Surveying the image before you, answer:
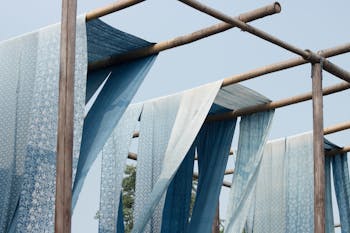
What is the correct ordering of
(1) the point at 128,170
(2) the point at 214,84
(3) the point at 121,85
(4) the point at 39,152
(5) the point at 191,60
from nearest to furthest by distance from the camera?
(4) the point at 39,152
(3) the point at 121,85
(2) the point at 214,84
(1) the point at 128,170
(5) the point at 191,60

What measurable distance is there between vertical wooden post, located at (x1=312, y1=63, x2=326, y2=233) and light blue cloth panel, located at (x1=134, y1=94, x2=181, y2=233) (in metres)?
1.45

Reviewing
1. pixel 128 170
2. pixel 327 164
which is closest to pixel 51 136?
pixel 327 164

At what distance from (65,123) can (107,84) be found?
1935 millimetres

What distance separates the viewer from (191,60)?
18859mm

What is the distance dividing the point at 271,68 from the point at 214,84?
53 centimetres

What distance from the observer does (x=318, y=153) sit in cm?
703

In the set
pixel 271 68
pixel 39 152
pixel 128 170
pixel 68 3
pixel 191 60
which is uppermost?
pixel 191 60

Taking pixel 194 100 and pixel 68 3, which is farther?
pixel 194 100

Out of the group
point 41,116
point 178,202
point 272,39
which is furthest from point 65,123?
point 178,202

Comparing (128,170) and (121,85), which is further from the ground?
(128,170)

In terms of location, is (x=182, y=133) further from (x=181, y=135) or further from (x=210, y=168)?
(x=210, y=168)

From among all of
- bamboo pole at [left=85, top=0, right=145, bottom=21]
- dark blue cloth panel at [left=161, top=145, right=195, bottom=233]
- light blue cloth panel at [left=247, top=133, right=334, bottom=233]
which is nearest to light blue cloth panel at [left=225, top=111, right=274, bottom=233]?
dark blue cloth panel at [left=161, top=145, right=195, bottom=233]

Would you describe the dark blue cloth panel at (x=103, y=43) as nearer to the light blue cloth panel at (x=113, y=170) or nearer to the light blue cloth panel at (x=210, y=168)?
Result: the light blue cloth panel at (x=113, y=170)

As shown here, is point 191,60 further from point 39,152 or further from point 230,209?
point 39,152
